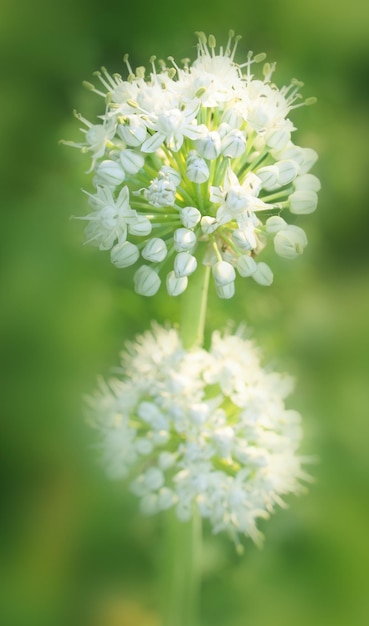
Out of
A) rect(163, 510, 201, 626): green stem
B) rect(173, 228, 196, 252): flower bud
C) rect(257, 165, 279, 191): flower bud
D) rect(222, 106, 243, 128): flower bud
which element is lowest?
rect(163, 510, 201, 626): green stem

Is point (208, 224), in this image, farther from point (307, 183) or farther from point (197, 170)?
point (307, 183)

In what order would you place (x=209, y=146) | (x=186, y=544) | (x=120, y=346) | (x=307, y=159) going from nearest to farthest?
(x=209, y=146)
(x=307, y=159)
(x=186, y=544)
(x=120, y=346)

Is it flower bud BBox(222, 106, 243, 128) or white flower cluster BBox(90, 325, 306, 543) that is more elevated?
flower bud BBox(222, 106, 243, 128)

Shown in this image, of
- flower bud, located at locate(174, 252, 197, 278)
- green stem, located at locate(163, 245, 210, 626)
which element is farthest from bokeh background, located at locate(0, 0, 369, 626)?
flower bud, located at locate(174, 252, 197, 278)

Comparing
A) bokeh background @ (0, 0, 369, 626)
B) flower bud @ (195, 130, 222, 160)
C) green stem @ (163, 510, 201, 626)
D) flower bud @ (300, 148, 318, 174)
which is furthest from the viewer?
bokeh background @ (0, 0, 369, 626)

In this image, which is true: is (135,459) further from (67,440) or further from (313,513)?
(313,513)

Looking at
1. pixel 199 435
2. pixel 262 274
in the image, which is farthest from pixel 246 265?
pixel 199 435

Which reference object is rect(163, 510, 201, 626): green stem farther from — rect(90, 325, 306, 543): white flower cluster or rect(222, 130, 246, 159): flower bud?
rect(222, 130, 246, 159): flower bud
